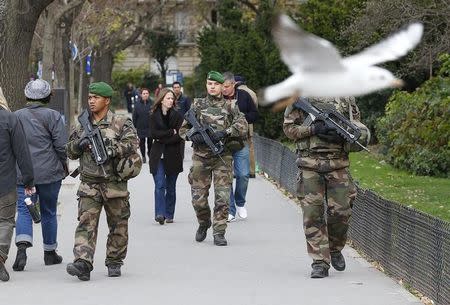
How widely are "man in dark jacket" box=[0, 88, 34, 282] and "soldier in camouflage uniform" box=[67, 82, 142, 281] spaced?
16.9 inches

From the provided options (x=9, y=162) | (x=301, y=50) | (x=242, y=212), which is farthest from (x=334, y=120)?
(x=301, y=50)

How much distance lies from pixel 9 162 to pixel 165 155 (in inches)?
186

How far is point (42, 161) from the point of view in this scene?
34.4 ft

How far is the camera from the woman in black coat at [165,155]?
1423cm

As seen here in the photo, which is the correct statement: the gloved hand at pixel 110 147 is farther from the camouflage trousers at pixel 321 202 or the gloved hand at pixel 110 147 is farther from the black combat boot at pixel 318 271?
the black combat boot at pixel 318 271

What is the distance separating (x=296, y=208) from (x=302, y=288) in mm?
6776

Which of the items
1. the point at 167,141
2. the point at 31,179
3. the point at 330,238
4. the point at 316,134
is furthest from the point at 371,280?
the point at 167,141

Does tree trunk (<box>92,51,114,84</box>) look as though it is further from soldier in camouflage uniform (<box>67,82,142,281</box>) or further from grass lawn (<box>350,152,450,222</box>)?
soldier in camouflage uniform (<box>67,82,142,281</box>)

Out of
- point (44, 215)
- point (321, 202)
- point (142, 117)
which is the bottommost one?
point (142, 117)

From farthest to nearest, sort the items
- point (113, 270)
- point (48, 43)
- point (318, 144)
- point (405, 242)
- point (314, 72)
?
point (48, 43)
point (113, 270)
point (318, 144)
point (405, 242)
point (314, 72)

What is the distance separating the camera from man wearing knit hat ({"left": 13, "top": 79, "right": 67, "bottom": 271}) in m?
10.5

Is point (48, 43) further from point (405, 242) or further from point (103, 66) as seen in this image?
point (103, 66)

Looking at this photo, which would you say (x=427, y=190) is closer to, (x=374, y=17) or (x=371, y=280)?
(x=374, y=17)

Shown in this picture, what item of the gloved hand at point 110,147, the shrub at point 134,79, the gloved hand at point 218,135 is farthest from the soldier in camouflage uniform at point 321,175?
the shrub at point 134,79
